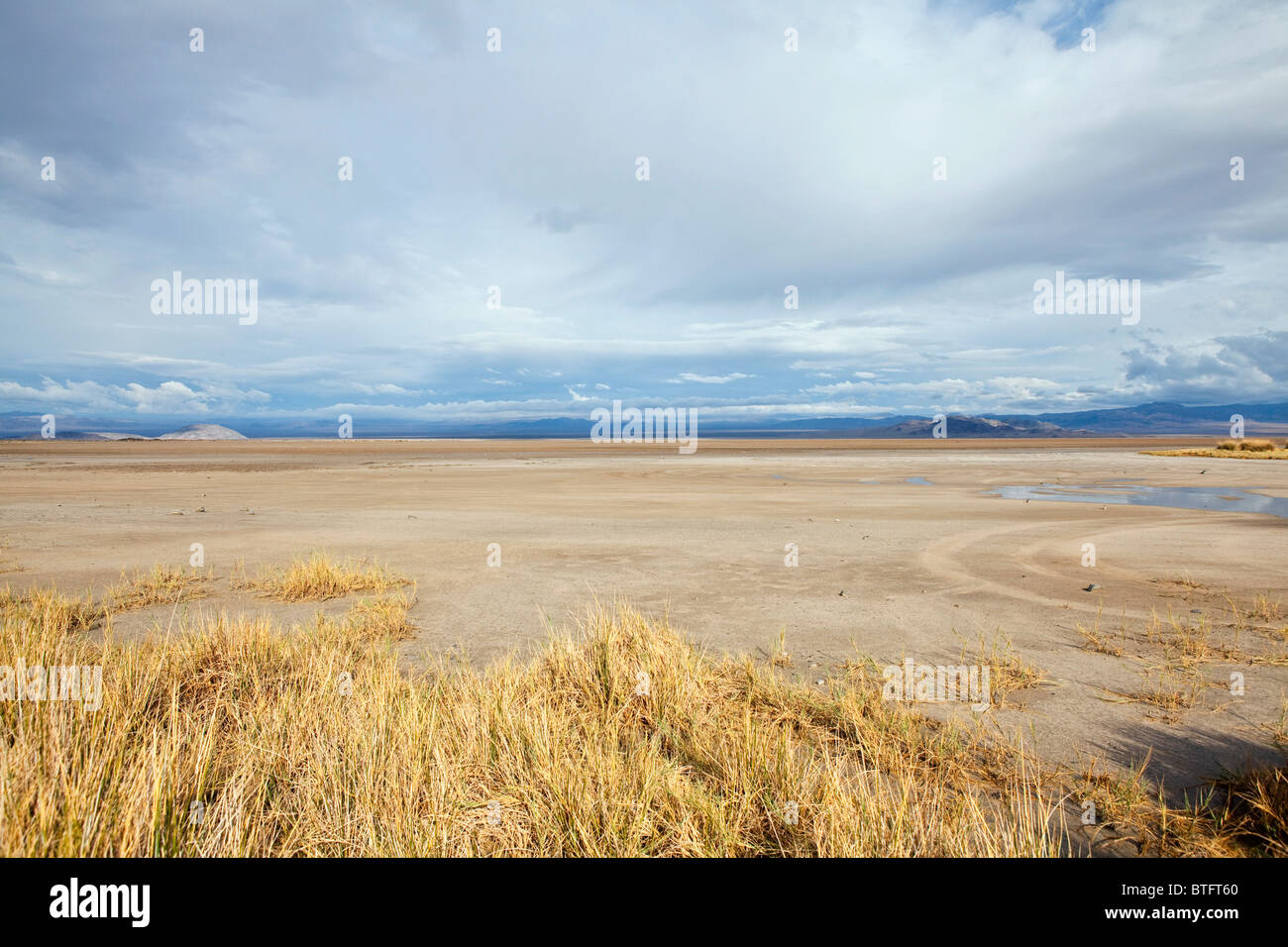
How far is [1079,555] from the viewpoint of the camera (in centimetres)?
1223

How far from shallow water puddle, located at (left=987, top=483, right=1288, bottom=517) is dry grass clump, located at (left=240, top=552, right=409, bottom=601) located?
22.6 metres

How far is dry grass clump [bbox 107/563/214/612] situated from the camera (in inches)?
347

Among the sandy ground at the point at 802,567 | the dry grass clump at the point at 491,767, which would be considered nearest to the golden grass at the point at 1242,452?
the sandy ground at the point at 802,567

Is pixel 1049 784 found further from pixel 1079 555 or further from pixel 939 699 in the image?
pixel 1079 555

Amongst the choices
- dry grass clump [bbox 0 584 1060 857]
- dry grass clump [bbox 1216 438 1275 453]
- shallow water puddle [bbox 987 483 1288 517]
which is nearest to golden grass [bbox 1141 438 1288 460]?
dry grass clump [bbox 1216 438 1275 453]

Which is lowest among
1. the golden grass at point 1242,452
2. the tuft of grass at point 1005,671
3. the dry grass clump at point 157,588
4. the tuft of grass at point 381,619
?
the tuft of grass at point 1005,671

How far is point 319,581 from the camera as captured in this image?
9547mm

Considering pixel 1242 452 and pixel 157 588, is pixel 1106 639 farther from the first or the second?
pixel 1242 452

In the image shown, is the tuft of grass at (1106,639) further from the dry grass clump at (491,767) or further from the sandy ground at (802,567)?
the dry grass clump at (491,767)

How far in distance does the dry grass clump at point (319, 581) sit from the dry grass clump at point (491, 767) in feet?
12.0

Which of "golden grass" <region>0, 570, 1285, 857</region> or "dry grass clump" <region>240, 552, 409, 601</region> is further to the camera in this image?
"dry grass clump" <region>240, 552, 409, 601</region>

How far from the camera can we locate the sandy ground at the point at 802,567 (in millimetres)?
5785

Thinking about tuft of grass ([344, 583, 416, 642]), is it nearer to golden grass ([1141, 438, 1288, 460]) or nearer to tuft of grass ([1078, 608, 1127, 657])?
tuft of grass ([1078, 608, 1127, 657])
